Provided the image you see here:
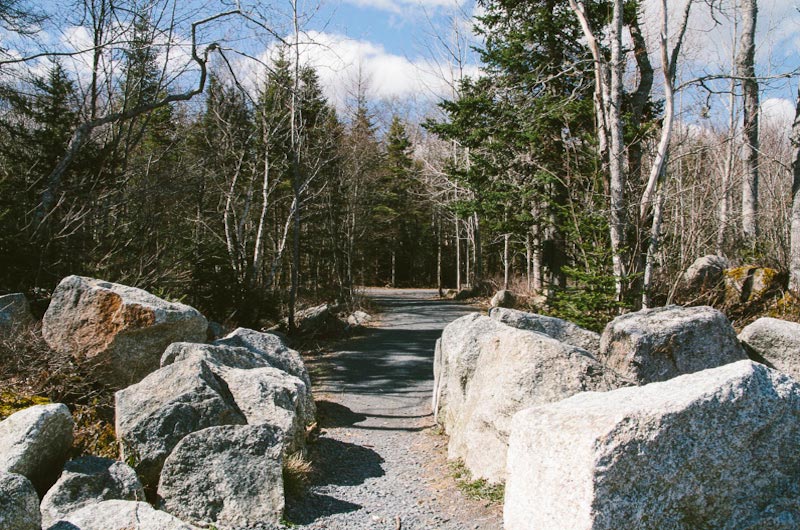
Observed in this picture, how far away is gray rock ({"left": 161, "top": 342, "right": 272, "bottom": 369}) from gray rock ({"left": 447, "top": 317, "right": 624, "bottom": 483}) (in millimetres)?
2624

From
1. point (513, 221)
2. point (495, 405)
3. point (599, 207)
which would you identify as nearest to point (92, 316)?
point (495, 405)

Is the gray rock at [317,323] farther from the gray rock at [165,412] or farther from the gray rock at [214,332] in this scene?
the gray rock at [165,412]

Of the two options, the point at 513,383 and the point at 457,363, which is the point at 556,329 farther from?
the point at 513,383

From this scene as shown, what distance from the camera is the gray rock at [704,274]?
35.3 ft

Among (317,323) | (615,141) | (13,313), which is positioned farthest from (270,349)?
(317,323)

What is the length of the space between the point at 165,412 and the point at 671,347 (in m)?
4.62

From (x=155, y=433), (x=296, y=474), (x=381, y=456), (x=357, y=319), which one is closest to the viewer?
(x=155, y=433)

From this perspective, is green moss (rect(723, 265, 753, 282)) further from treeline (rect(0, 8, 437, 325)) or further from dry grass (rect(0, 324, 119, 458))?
dry grass (rect(0, 324, 119, 458))

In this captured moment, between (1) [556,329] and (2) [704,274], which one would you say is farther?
(2) [704,274]

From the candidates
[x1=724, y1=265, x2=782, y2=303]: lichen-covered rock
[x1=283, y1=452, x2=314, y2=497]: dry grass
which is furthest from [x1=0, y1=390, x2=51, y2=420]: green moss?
[x1=724, y1=265, x2=782, y2=303]: lichen-covered rock

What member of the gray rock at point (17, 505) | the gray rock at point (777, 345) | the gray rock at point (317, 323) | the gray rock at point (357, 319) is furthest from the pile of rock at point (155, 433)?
the gray rock at point (357, 319)

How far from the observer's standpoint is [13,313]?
689cm

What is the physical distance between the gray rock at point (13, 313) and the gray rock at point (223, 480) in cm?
328

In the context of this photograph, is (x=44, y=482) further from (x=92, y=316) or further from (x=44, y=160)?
(x=44, y=160)
